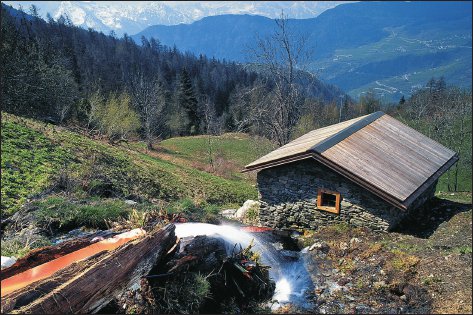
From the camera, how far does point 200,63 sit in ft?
544

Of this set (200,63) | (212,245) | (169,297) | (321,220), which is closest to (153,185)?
(321,220)

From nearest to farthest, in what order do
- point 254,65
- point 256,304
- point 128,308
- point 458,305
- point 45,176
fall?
point 128,308, point 458,305, point 256,304, point 45,176, point 254,65

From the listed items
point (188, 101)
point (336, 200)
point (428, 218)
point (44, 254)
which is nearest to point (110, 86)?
point (188, 101)

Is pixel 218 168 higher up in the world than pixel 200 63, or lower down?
lower down

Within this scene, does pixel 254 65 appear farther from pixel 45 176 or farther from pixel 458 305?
pixel 458 305

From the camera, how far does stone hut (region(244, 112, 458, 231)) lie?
14625 mm

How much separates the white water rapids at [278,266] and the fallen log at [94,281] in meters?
2.62

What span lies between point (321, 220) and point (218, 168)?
3071cm

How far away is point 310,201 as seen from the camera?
16.2 metres

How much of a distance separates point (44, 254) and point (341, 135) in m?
13.6

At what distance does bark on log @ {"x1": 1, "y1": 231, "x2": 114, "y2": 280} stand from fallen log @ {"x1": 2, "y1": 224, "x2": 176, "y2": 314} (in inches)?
46.4

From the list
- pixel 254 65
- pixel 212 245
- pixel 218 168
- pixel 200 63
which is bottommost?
pixel 218 168

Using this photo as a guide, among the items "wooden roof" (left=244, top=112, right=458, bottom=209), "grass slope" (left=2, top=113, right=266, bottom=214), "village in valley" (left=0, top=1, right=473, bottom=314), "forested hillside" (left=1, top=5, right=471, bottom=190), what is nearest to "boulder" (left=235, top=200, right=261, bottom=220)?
"village in valley" (left=0, top=1, right=473, bottom=314)

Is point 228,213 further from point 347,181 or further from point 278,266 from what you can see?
point 278,266
